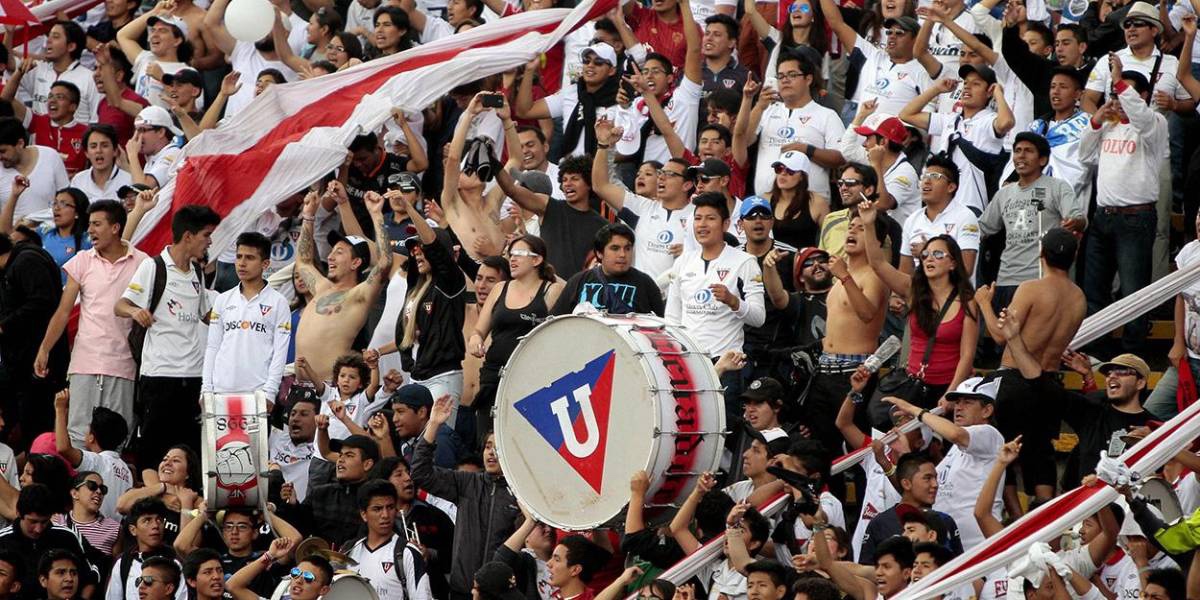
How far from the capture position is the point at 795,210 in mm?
15086

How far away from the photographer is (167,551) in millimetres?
13227

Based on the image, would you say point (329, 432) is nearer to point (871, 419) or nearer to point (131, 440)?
point (131, 440)

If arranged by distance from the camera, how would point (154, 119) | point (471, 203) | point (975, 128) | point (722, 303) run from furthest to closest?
point (154, 119), point (471, 203), point (975, 128), point (722, 303)

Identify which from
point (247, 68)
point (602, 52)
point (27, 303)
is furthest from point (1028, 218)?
point (247, 68)

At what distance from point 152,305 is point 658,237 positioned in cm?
326

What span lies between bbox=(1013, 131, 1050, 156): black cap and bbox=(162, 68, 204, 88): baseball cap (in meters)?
7.00

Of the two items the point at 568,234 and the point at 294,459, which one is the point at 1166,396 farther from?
the point at 294,459

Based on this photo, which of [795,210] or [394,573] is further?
[795,210]

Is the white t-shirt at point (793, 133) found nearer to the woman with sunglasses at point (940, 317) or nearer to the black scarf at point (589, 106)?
the black scarf at point (589, 106)

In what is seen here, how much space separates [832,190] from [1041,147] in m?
1.91

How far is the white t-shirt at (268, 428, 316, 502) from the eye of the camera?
1455 cm

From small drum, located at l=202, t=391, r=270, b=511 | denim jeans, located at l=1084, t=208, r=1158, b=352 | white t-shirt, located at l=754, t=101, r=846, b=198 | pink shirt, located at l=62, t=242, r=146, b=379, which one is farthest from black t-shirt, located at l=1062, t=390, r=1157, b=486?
pink shirt, located at l=62, t=242, r=146, b=379

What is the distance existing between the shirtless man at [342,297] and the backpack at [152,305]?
973mm

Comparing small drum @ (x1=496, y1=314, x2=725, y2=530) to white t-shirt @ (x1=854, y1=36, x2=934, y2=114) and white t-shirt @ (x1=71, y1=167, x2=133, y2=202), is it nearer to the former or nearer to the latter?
white t-shirt @ (x1=854, y1=36, x2=934, y2=114)
